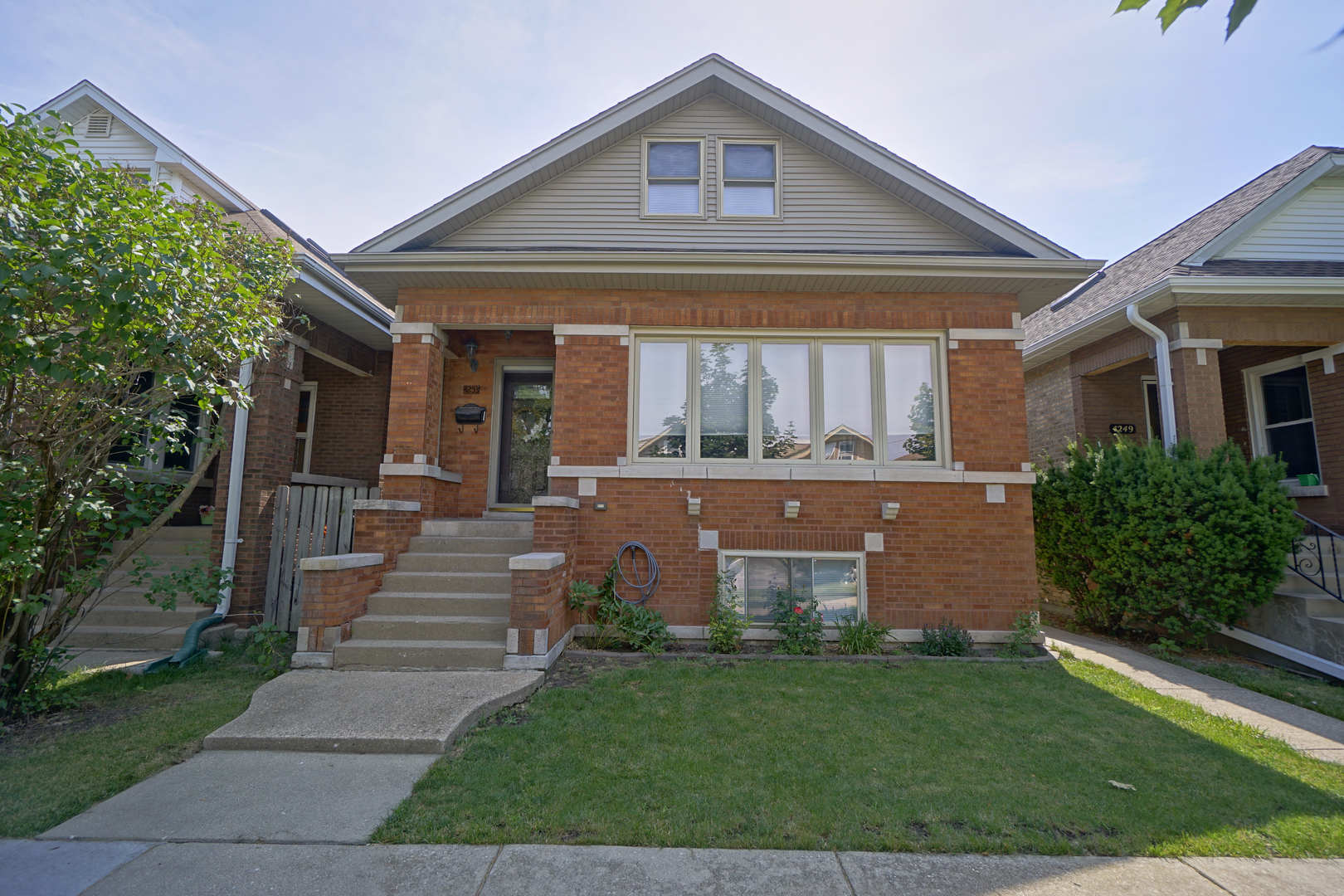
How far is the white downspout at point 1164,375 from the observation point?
8.12 metres

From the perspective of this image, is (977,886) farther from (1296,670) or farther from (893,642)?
(1296,670)

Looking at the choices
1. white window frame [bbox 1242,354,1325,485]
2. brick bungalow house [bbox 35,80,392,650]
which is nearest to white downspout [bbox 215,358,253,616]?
brick bungalow house [bbox 35,80,392,650]

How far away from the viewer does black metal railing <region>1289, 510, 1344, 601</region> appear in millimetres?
6543

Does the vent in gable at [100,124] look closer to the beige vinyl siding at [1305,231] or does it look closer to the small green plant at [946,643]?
the small green plant at [946,643]

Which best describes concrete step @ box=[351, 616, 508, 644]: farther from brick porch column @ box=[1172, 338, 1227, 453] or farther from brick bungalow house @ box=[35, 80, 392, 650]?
brick porch column @ box=[1172, 338, 1227, 453]

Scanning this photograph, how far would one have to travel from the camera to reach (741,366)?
24.5 feet

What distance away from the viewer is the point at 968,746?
13.7 ft

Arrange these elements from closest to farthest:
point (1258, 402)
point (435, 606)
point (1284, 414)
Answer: point (435, 606) → point (1284, 414) → point (1258, 402)

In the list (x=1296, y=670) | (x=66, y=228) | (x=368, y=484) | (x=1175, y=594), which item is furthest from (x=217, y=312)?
(x=1296, y=670)

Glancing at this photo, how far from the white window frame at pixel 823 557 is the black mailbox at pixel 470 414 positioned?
3.72 metres

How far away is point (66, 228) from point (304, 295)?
13.6 ft

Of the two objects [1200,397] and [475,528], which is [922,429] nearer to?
[1200,397]

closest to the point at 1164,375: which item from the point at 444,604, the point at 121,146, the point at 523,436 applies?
the point at 523,436

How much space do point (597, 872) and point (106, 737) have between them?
3947mm
